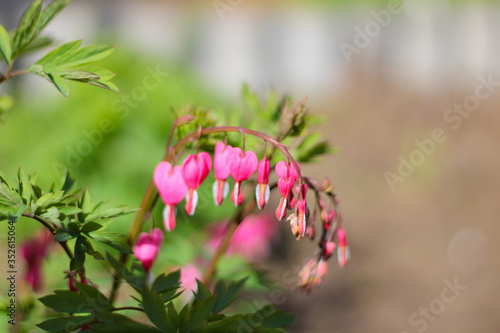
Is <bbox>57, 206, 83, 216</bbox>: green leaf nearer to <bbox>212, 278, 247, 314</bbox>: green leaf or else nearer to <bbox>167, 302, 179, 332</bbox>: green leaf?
<bbox>167, 302, 179, 332</bbox>: green leaf

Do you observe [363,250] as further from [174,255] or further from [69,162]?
[174,255]

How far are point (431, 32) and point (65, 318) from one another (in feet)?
20.1

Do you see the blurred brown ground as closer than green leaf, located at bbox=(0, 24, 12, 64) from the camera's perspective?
No

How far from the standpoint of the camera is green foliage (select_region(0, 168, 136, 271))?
0.92m

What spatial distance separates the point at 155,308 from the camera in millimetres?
911

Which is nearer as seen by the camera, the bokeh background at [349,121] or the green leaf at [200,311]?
the green leaf at [200,311]

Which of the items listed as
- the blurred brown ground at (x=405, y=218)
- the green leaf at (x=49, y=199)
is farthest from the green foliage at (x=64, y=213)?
the blurred brown ground at (x=405, y=218)

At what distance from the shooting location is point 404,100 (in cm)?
567

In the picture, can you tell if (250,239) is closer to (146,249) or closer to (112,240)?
(146,249)

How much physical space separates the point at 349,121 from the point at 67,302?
487 centimetres

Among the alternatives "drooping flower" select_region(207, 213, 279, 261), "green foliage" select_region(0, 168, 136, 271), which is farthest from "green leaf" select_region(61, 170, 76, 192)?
"drooping flower" select_region(207, 213, 279, 261)

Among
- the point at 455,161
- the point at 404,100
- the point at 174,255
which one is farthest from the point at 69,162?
the point at 404,100

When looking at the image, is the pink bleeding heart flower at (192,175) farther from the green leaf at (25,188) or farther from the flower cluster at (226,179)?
the green leaf at (25,188)

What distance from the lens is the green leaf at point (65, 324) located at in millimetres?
937
